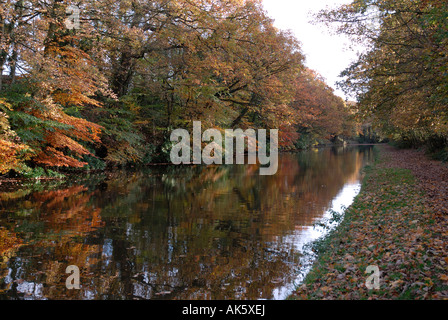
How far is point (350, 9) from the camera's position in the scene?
11.2m

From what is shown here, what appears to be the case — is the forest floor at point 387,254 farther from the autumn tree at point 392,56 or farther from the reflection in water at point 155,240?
the autumn tree at point 392,56

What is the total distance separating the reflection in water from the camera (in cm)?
558

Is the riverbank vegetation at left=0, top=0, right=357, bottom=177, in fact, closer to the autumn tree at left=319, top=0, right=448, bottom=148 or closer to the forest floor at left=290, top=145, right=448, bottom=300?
the autumn tree at left=319, top=0, right=448, bottom=148

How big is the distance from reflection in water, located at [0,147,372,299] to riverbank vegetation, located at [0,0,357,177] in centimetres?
288

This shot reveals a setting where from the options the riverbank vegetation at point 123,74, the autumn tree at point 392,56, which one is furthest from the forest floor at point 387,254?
the riverbank vegetation at point 123,74

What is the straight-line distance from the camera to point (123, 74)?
22594mm

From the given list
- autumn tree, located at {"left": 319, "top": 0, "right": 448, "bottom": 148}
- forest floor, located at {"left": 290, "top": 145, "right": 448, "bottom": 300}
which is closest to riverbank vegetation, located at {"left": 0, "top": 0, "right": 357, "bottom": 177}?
autumn tree, located at {"left": 319, "top": 0, "right": 448, "bottom": 148}

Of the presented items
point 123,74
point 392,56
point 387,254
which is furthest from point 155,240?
point 123,74

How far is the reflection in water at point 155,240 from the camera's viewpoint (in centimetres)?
558

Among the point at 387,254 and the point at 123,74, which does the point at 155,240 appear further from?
the point at 123,74

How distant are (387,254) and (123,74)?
2016 cm

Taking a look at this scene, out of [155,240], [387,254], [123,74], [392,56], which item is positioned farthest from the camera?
[123,74]
